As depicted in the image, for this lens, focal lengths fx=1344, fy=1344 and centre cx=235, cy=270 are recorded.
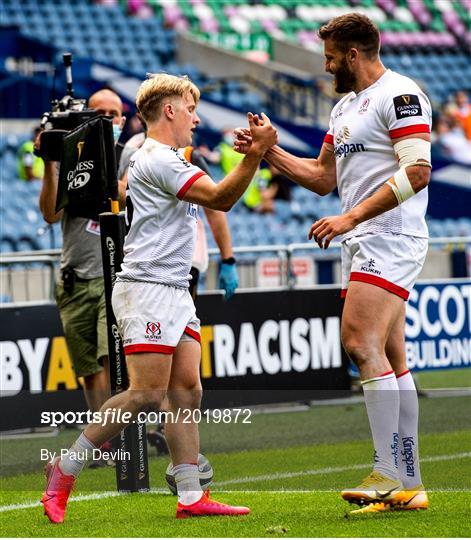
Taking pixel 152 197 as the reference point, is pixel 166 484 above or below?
below

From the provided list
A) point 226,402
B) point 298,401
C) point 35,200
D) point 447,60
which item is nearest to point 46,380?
point 226,402

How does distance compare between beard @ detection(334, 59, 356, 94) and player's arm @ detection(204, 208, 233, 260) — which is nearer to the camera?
beard @ detection(334, 59, 356, 94)

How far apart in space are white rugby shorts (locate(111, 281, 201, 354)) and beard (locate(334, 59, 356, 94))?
1.15 meters

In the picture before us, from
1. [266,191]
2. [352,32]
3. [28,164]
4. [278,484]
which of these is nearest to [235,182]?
[352,32]

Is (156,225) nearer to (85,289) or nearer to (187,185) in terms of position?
(187,185)

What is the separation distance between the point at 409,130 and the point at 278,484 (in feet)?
7.64

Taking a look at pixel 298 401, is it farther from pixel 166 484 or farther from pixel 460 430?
pixel 166 484

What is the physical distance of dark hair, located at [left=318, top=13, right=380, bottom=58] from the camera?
Answer: 5.79 meters

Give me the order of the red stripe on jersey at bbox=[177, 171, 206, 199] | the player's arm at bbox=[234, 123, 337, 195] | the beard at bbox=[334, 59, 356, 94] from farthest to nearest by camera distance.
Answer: the player's arm at bbox=[234, 123, 337, 195], the beard at bbox=[334, 59, 356, 94], the red stripe on jersey at bbox=[177, 171, 206, 199]

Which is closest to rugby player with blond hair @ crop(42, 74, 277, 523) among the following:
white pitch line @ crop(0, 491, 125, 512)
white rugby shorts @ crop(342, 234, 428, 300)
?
white rugby shorts @ crop(342, 234, 428, 300)

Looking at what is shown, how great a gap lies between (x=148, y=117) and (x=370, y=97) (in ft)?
3.15

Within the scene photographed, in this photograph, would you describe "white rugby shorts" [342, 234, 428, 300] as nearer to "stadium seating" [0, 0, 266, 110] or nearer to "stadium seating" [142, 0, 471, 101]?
"stadium seating" [0, 0, 266, 110]

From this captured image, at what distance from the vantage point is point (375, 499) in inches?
219

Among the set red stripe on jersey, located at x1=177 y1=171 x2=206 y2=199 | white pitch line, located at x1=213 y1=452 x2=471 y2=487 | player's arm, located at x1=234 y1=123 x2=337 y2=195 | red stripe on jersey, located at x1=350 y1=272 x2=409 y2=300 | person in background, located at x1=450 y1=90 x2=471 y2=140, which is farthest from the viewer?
person in background, located at x1=450 y1=90 x2=471 y2=140
